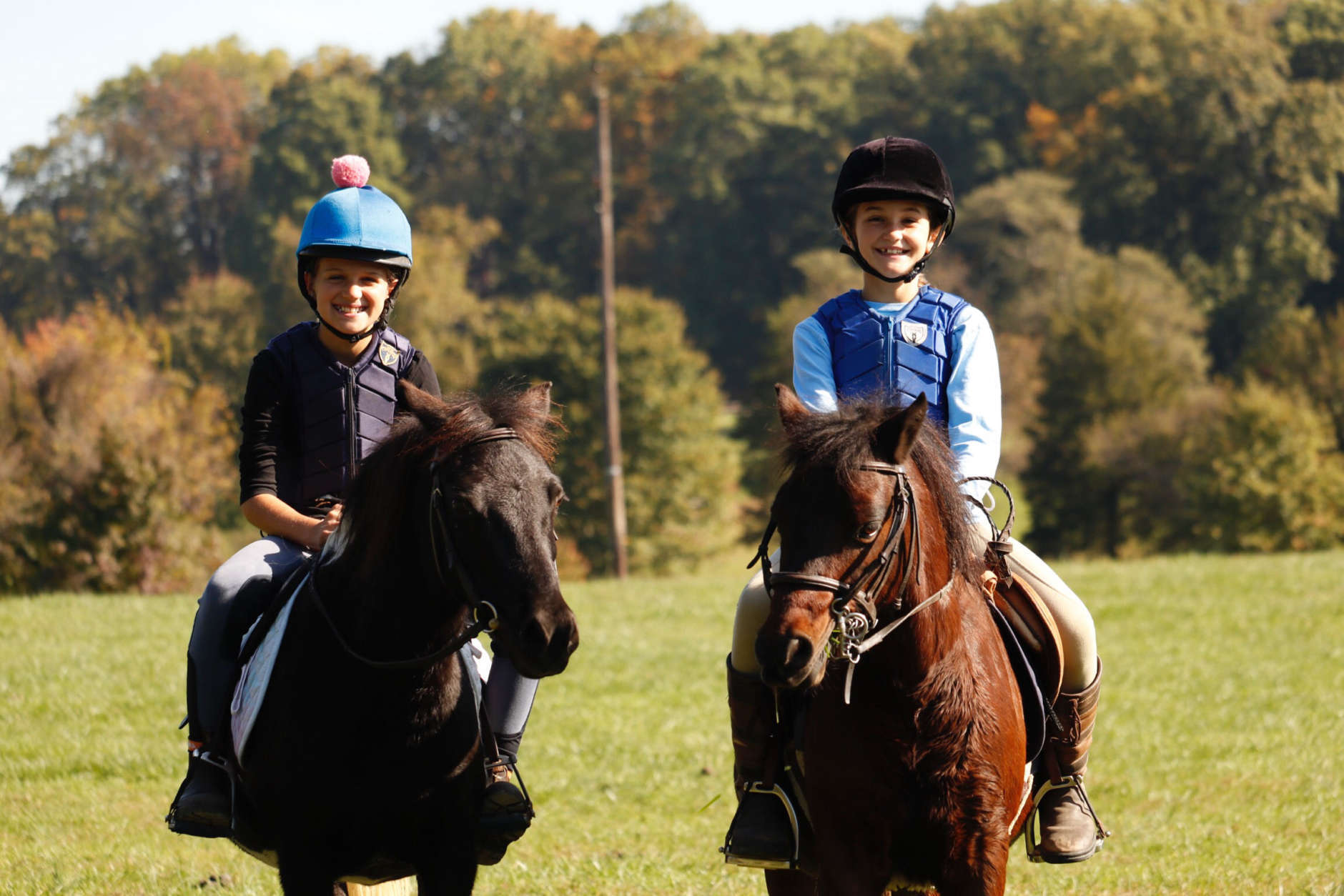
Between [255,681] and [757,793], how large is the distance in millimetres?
1836

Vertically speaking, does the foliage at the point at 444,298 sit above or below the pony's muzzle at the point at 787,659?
above

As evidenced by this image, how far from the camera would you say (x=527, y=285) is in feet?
265

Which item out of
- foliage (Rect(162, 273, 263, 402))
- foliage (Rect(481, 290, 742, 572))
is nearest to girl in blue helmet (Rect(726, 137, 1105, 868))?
foliage (Rect(481, 290, 742, 572))

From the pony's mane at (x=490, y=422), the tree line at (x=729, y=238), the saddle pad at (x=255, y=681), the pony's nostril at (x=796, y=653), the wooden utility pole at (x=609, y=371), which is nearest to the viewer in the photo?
the pony's nostril at (x=796, y=653)

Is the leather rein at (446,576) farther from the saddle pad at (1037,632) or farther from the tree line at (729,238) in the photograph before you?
the tree line at (729,238)

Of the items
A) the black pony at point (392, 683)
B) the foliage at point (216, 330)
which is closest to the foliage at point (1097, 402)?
the foliage at point (216, 330)

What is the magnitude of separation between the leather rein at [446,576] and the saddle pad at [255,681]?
48 cm

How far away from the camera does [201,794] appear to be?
5.06 m

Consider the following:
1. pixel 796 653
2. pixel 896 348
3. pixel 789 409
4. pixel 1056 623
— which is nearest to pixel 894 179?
pixel 896 348

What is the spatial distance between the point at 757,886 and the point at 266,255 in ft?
207

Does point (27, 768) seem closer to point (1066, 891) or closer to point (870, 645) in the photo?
point (1066, 891)

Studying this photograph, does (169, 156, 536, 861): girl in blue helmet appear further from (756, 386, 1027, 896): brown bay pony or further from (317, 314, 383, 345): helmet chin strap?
(756, 386, 1027, 896): brown bay pony

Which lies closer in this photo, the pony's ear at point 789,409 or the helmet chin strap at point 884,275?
the pony's ear at point 789,409

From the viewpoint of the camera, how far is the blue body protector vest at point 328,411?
5.34 meters
